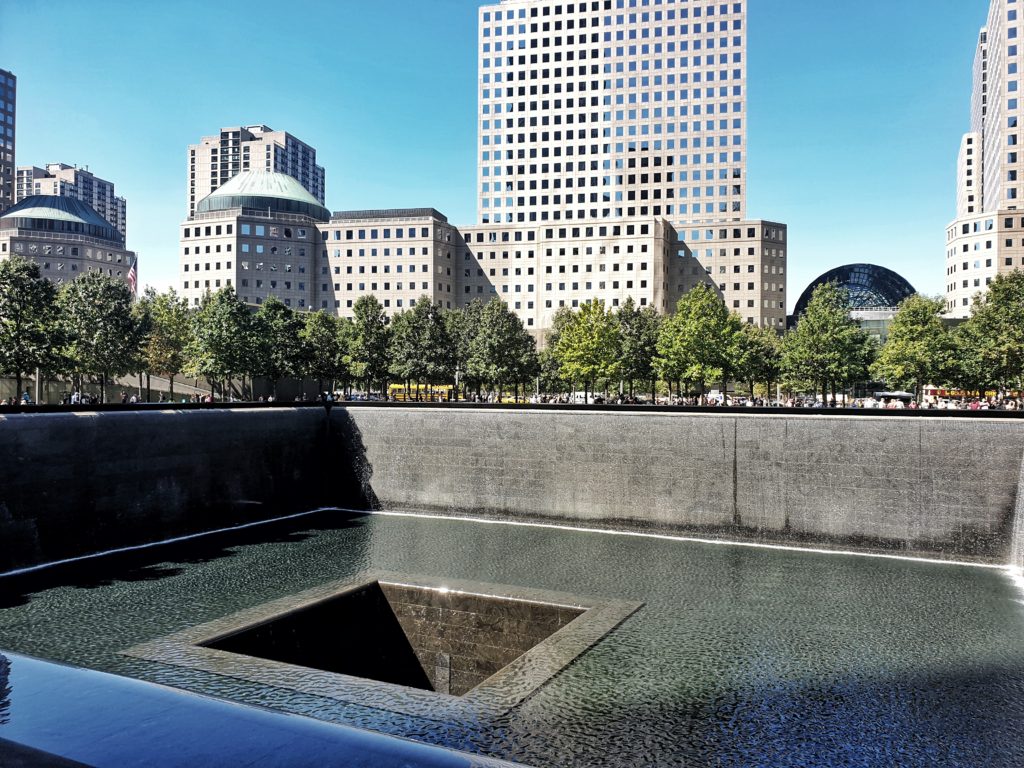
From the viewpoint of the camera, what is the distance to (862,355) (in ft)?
199

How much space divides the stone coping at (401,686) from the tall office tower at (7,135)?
600 feet

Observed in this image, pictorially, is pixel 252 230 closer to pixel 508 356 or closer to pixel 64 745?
pixel 508 356

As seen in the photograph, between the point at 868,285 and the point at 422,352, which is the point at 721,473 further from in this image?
the point at 868,285

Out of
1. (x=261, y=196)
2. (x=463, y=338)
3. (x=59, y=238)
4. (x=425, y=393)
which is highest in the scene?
(x=261, y=196)

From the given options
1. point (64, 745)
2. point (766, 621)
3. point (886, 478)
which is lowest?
point (766, 621)

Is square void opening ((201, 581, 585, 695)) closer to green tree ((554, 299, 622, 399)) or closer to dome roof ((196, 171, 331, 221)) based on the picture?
green tree ((554, 299, 622, 399))

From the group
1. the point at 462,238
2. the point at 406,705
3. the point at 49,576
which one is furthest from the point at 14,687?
the point at 462,238

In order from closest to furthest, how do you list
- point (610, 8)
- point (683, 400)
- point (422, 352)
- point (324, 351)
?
point (422, 352), point (324, 351), point (683, 400), point (610, 8)

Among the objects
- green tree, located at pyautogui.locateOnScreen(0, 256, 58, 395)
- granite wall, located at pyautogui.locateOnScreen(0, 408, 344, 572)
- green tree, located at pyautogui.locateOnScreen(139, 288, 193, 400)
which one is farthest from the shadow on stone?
green tree, located at pyautogui.locateOnScreen(139, 288, 193, 400)

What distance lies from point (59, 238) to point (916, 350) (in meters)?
158

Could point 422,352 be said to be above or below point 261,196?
below

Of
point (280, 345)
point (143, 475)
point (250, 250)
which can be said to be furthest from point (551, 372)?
point (250, 250)

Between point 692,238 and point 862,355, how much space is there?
2941 inches

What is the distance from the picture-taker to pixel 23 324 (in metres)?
45.8
